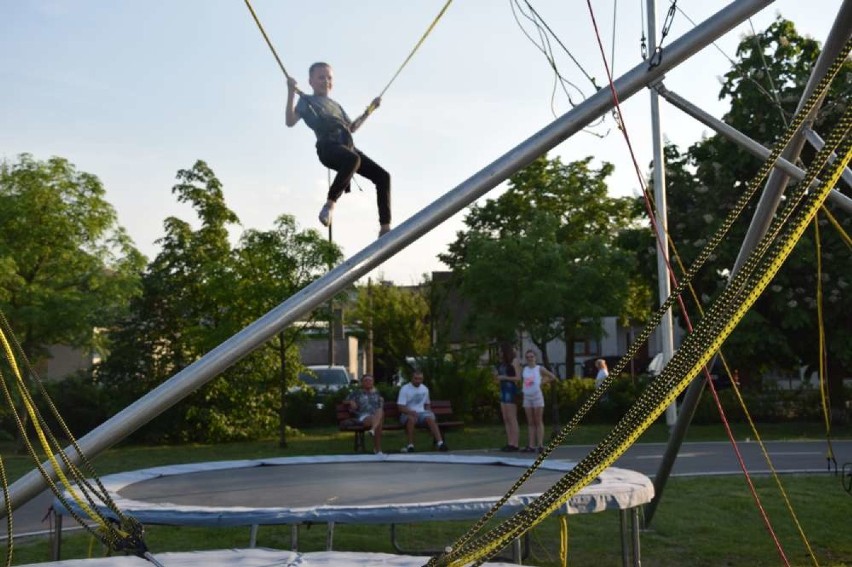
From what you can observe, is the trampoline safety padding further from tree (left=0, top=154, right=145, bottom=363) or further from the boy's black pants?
tree (left=0, top=154, right=145, bottom=363)

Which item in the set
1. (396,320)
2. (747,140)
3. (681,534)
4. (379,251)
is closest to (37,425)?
Result: (379,251)

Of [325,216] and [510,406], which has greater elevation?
[325,216]

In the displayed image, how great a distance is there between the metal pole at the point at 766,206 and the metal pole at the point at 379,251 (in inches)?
12.9

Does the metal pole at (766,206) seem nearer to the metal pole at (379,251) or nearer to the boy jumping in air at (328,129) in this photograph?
the metal pole at (379,251)

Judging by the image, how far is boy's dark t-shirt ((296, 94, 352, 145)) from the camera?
156 inches

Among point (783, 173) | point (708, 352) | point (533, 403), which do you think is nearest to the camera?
point (708, 352)

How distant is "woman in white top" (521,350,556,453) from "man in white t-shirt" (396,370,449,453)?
992mm

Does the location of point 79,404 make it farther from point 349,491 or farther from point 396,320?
point 349,491

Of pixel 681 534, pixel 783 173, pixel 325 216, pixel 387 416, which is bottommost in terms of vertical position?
pixel 681 534

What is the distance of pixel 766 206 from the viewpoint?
4273 millimetres

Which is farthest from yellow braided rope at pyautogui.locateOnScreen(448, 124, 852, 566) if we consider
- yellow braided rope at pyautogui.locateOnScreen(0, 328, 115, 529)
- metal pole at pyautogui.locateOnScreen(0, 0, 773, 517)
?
yellow braided rope at pyautogui.locateOnScreen(0, 328, 115, 529)

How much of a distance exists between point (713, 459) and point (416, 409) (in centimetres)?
311

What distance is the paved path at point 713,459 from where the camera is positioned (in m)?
8.36

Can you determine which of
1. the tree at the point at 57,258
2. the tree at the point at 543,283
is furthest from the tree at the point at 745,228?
the tree at the point at 57,258
